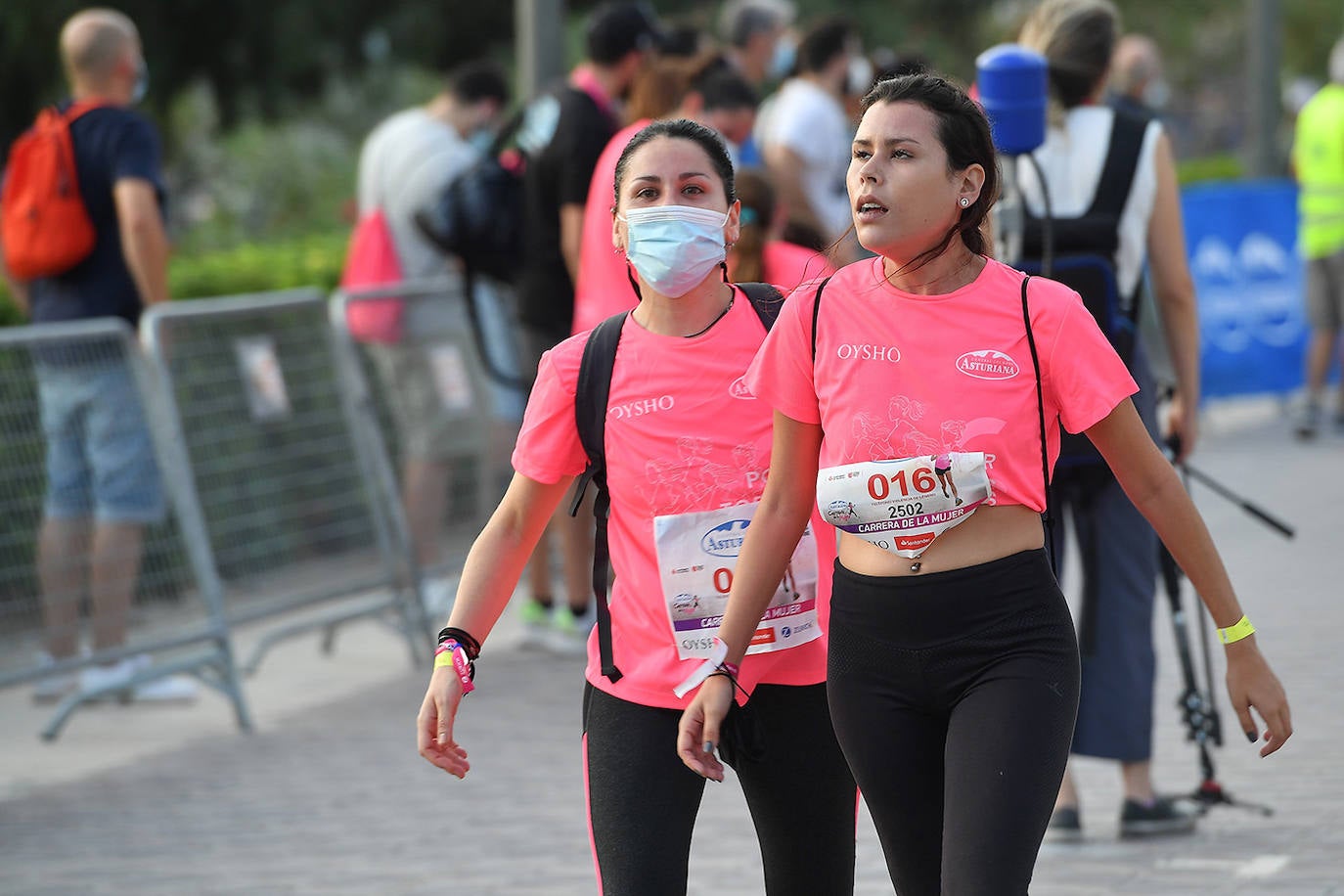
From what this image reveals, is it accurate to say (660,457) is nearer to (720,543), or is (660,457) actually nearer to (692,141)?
(720,543)

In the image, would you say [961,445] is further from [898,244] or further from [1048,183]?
[1048,183]

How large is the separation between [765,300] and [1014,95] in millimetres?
1449

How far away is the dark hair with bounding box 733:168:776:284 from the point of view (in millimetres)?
5820

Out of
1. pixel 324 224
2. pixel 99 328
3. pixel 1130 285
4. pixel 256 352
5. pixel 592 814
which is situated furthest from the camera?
pixel 324 224

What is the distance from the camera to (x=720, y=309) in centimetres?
346

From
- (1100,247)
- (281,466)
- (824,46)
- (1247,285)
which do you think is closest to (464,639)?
(1100,247)

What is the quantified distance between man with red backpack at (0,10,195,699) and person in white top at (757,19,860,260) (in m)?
2.80

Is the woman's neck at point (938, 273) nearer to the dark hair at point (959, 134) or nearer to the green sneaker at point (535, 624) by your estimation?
the dark hair at point (959, 134)

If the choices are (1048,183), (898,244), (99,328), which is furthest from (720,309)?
(99,328)

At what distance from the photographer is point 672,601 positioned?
3291 mm

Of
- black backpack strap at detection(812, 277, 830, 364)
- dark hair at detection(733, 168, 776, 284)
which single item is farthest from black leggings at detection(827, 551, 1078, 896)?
dark hair at detection(733, 168, 776, 284)

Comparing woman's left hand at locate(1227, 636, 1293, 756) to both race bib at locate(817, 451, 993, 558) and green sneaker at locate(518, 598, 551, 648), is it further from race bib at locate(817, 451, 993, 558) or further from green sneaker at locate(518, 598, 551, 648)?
green sneaker at locate(518, 598, 551, 648)

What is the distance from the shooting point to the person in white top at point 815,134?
8602 millimetres

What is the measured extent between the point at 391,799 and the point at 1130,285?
2.70m
